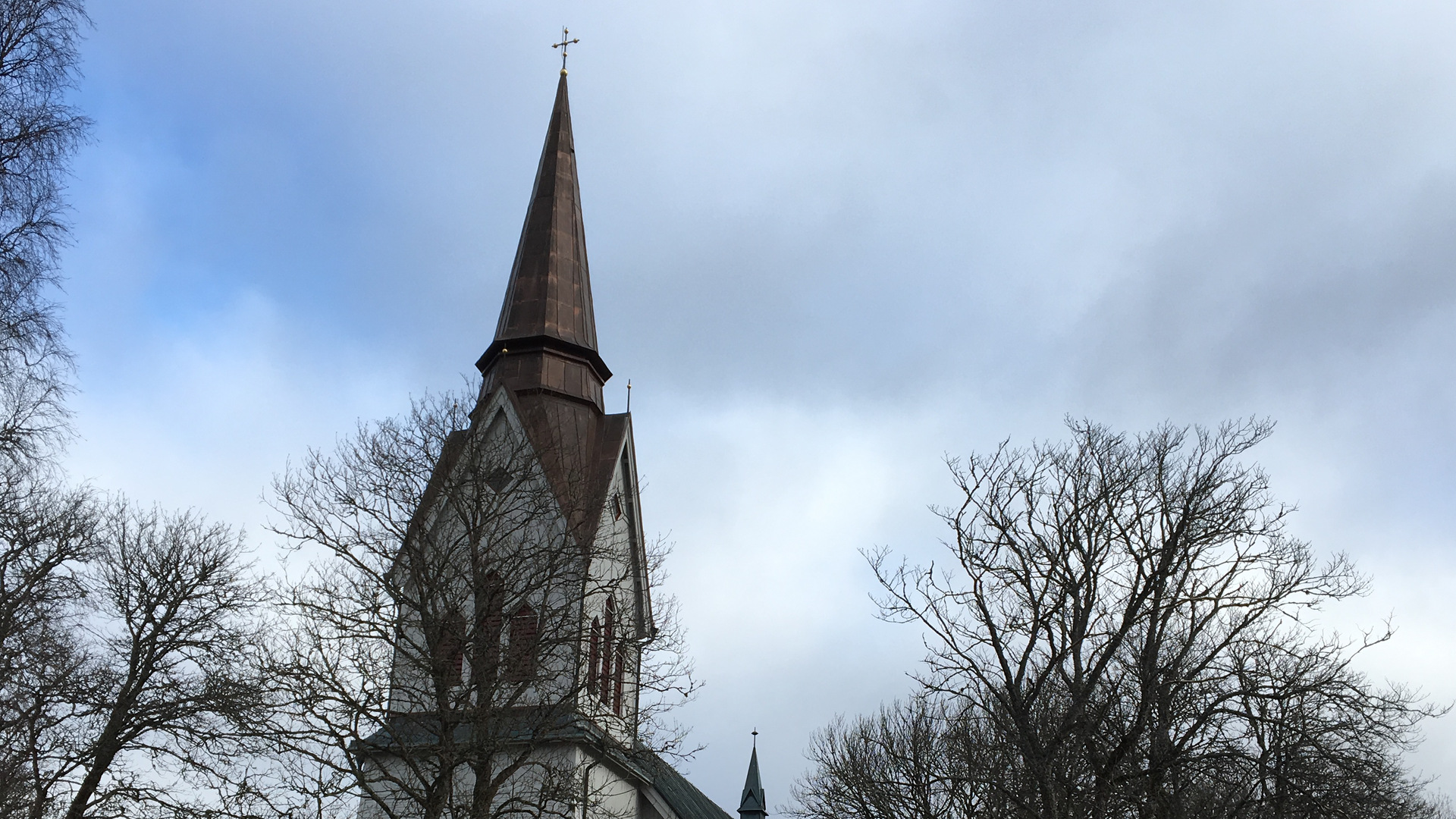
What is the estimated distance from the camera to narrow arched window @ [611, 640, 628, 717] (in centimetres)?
1950

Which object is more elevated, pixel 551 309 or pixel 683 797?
pixel 551 309

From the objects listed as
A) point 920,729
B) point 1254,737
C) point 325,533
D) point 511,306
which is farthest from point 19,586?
point 920,729

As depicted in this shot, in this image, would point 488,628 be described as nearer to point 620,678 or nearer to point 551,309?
point 620,678

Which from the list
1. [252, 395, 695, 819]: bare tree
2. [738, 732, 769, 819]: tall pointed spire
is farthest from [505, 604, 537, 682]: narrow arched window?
[738, 732, 769, 819]: tall pointed spire

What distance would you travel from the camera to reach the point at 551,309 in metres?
28.5

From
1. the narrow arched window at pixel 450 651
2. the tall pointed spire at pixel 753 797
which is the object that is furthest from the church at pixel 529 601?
the tall pointed spire at pixel 753 797

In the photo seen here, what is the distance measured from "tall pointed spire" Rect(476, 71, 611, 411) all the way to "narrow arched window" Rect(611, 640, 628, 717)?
256 inches

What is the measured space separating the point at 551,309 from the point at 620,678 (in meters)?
9.57

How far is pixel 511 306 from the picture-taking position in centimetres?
2884

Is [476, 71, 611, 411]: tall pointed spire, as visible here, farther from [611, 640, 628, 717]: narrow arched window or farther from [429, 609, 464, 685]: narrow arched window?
[429, 609, 464, 685]: narrow arched window

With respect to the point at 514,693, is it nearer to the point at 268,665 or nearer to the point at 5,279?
the point at 268,665

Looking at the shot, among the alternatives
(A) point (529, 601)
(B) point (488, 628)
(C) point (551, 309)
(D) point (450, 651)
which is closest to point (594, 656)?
(B) point (488, 628)

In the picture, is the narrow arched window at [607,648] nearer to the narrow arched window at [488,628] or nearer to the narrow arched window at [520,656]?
the narrow arched window at [520,656]

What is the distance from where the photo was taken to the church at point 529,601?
1719 centimetres
